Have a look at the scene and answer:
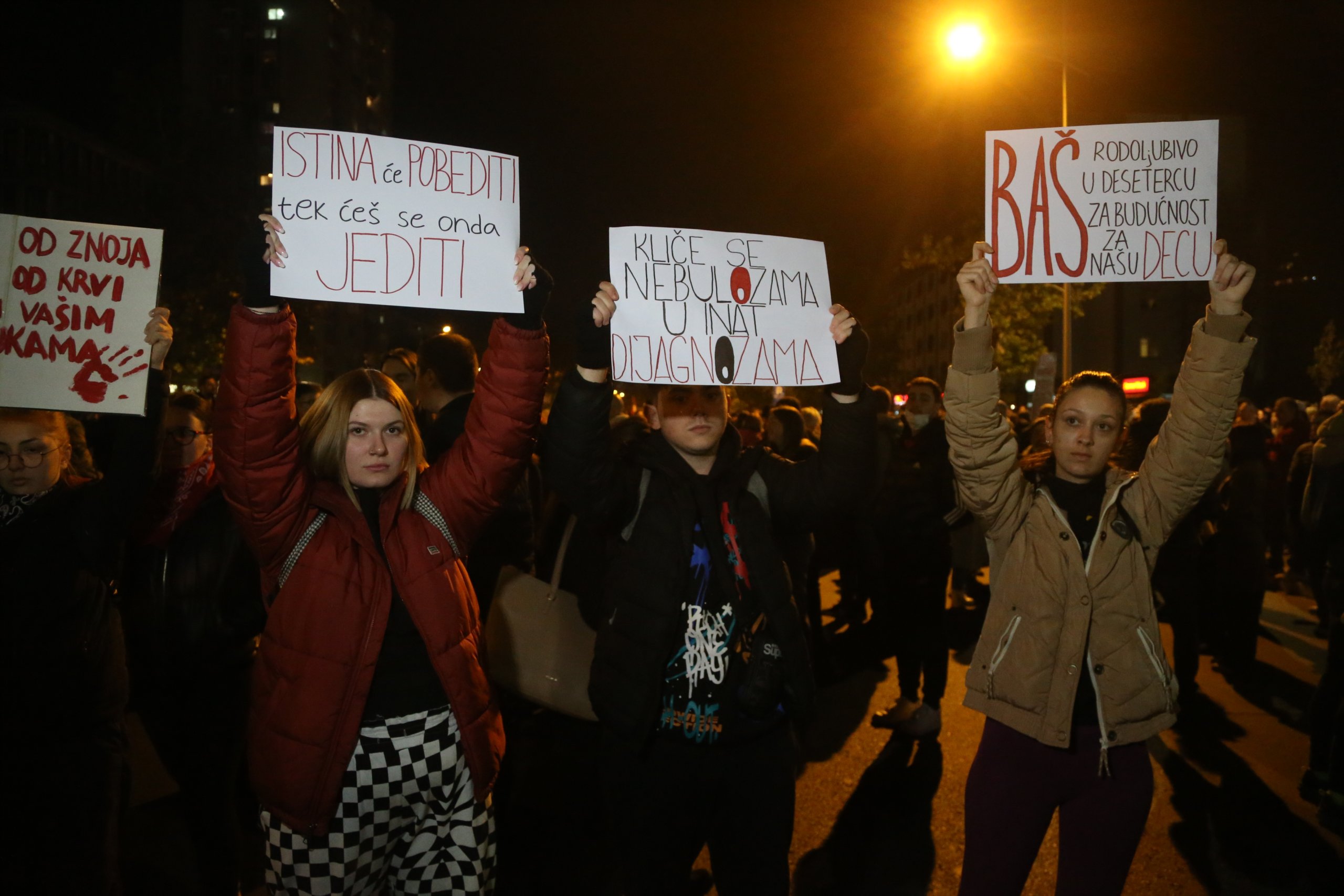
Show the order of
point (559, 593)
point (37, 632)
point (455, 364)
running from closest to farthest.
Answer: point (37, 632), point (559, 593), point (455, 364)

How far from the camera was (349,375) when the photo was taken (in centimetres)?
285

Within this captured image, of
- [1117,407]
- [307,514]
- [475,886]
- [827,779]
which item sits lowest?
[827,779]

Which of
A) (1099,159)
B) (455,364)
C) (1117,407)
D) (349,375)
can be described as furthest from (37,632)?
(1099,159)

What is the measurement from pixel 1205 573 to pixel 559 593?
5.91 m

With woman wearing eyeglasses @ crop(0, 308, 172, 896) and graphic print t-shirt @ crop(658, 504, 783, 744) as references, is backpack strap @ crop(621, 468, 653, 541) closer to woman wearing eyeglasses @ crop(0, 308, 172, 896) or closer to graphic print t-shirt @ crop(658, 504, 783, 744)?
graphic print t-shirt @ crop(658, 504, 783, 744)

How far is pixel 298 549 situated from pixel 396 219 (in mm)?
1042

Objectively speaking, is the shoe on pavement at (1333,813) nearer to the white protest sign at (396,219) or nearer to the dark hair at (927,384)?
the dark hair at (927,384)

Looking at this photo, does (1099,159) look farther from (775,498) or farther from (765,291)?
(775,498)

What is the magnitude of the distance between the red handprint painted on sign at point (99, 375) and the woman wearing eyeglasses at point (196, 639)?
0.43 meters

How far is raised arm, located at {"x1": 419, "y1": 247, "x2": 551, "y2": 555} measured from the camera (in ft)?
9.17

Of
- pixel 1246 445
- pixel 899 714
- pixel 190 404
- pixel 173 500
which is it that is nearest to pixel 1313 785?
pixel 899 714

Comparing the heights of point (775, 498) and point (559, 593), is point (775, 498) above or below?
above

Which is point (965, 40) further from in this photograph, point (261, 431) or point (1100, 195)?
point (261, 431)

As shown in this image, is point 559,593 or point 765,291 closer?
point 765,291
